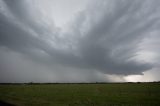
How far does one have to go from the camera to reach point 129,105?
111ft

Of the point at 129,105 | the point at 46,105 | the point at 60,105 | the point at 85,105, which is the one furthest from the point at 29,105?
the point at 129,105

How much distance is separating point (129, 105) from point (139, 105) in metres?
1.81

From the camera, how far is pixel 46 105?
33.6 m

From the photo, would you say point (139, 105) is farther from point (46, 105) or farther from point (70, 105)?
point (46, 105)

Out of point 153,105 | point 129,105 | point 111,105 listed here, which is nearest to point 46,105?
point 111,105

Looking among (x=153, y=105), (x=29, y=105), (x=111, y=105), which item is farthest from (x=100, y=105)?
(x=29, y=105)

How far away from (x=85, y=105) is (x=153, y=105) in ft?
41.0

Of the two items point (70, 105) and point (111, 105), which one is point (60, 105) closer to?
point (70, 105)

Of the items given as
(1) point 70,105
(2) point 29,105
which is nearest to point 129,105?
(1) point 70,105

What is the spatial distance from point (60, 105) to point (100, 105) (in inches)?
298

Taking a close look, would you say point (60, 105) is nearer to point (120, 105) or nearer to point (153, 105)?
point (120, 105)

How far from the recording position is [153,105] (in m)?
33.4

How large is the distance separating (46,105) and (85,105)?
722 centimetres

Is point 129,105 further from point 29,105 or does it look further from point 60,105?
point 29,105
